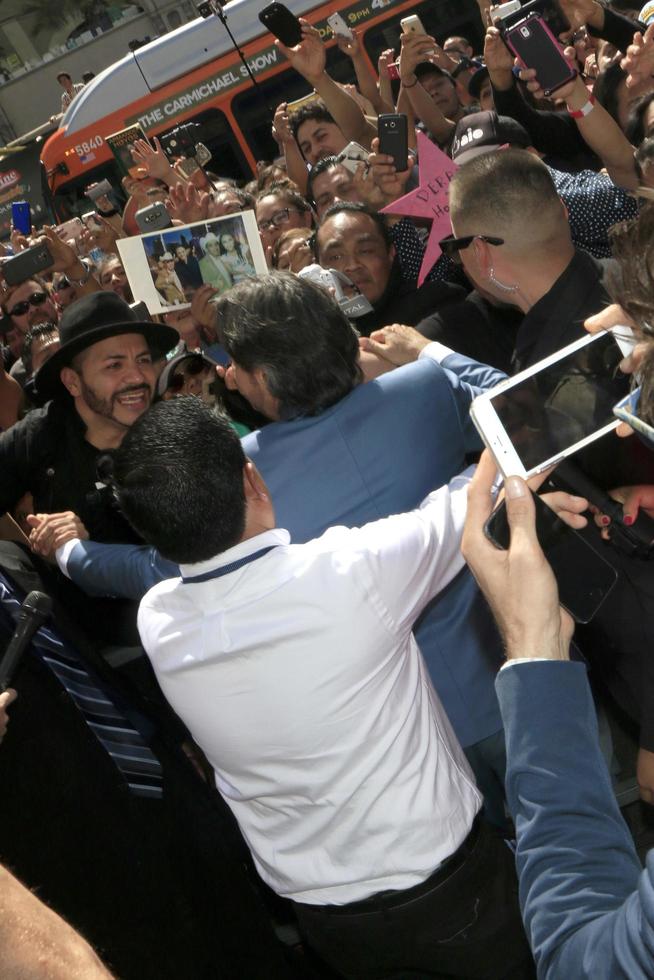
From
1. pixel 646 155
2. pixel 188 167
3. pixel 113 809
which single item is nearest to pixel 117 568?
pixel 113 809

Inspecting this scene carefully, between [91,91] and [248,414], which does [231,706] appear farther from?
[91,91]

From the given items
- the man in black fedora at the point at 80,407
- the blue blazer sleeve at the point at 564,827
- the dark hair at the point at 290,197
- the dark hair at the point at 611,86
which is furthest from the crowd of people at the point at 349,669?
the dark hair at the point at 290,197

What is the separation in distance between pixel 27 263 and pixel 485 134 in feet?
8.89

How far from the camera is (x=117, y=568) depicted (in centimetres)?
239

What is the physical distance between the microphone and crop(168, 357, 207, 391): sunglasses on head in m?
1.22

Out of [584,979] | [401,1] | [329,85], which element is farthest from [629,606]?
[401,1]

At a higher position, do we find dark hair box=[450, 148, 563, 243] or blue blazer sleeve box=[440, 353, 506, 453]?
dark hair box=[450, 148, 563, 243]

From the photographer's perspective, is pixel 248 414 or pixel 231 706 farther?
pixel 248 414

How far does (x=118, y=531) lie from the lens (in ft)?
9.74

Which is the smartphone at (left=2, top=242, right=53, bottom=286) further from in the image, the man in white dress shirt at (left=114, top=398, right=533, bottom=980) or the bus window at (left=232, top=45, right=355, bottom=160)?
the bus window at (left=232, top=45, right=355, bottom=160)

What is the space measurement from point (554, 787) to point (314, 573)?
676mm

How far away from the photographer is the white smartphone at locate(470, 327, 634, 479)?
Answer: 1290 millimetres

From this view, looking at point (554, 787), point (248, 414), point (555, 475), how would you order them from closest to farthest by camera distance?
point (554, 787)
point (555, 475)
point (248, 414)

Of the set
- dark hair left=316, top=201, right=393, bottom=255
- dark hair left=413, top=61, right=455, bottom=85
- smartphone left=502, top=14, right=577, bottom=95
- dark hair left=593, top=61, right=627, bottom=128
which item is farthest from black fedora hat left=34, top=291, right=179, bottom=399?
dark hair left=413, top=61, right=455, bottom=85
